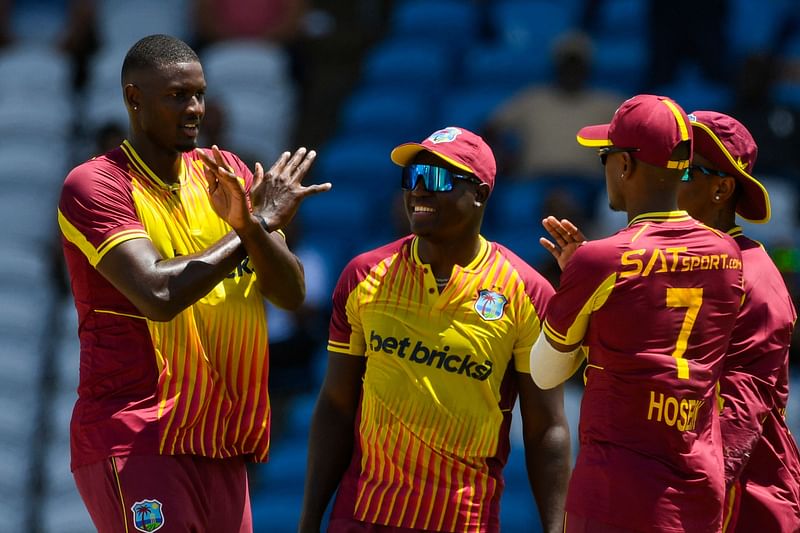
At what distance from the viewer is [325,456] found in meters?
5.43

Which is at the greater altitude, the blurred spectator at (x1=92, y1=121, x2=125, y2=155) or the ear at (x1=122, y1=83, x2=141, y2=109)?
the ear at (x1=122, y1=83, x2=141, y2=109)

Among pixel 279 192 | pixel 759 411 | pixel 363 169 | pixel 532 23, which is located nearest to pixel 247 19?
pixel 363 169

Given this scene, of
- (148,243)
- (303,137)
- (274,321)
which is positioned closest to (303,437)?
(274,321)

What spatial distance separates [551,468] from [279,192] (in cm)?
152

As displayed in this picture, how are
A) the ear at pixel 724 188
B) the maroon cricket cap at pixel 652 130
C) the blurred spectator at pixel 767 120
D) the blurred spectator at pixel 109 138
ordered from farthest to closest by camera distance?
the blurred spectator at pixel 767 120, the blurred spectator at pixel 109 138, the ear at pixel 724 188, the maroon cricket cap at pixel 652 130

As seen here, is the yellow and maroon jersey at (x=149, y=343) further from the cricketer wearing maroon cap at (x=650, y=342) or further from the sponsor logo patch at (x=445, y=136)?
the cricketer wearing maroon cap at (x=650, y=342)

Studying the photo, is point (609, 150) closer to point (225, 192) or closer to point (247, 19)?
point (225, 192)

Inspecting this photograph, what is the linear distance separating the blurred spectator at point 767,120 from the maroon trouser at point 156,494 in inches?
242

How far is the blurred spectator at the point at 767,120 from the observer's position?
10.1 m

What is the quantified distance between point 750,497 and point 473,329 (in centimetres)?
120

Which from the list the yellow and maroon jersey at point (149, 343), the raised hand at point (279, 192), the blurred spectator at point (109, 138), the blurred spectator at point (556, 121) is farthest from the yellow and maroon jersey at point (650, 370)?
the blurred spectator at point (556, 121)

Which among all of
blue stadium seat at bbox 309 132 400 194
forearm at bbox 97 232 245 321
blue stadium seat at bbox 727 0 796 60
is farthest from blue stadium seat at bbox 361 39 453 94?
forearm at bbox 97 232 245 321

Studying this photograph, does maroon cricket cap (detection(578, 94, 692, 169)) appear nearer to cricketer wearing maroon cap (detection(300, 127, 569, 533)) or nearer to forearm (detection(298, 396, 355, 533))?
cricketer wearing maroon cap (detection(300, 127, 569, 533))

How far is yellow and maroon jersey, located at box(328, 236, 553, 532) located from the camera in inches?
205
